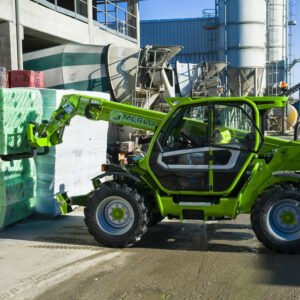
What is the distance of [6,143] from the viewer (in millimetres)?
Result: 7418

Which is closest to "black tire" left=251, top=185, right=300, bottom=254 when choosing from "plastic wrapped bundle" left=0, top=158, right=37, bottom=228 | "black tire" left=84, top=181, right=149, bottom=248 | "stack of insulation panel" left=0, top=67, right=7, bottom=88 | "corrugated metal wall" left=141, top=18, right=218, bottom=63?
"black tire" left=84, top=181, right=149, bottom=248

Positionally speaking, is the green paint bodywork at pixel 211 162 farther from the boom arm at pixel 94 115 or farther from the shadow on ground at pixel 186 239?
the shadow on ground at pixel 186 239

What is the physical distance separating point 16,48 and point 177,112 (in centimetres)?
826

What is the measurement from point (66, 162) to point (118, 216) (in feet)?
7.57

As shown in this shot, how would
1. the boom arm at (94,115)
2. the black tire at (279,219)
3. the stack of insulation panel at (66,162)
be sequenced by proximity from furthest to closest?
the stack of insulation panel at (66,162) → the boom arm at (94,115) → the black tire at (279,219)

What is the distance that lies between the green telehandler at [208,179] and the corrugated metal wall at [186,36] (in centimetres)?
3346

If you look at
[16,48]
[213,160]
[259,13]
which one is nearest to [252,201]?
[213,160]

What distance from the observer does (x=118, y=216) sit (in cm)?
666

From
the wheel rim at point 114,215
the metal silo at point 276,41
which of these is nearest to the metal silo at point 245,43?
the metal silo at point 276,41

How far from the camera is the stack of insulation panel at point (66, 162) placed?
8.27 meters

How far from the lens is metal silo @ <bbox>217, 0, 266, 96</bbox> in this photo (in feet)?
108

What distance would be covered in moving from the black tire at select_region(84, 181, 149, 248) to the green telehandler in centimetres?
1

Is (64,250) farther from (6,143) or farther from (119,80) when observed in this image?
(119,80)

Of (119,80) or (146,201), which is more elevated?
(119,80)
